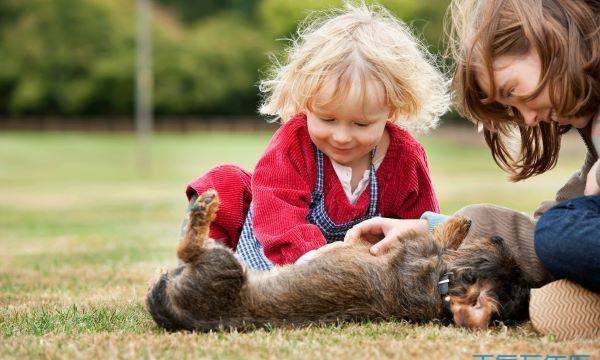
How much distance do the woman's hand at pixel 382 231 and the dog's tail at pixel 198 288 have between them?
0.76 m

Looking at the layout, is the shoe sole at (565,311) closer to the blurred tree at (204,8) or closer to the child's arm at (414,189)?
the child's arm at (414,189)

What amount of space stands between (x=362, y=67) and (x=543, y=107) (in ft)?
3.36

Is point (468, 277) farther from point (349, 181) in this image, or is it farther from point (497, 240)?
point (349, 181)

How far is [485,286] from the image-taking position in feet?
12.4

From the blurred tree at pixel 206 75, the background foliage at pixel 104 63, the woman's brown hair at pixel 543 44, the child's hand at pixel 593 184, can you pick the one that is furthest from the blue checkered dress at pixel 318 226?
the blurred tree at pixel 206 75

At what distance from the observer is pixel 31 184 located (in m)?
21.9

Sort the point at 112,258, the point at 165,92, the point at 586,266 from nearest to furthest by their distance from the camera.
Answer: the point at 586,266
the point at 112,258
the point at 165,92

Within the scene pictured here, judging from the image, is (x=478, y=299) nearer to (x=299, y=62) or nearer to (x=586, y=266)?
(x=586, y=266)

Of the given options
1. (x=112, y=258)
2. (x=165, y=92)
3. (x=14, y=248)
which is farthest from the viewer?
(x=165, y=92)

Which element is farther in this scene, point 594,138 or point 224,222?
point 224,222

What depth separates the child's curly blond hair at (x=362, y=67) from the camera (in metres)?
4.59

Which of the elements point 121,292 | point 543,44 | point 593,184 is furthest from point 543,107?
point 121,292

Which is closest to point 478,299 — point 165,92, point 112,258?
point 112,258

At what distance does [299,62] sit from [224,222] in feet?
3.51
